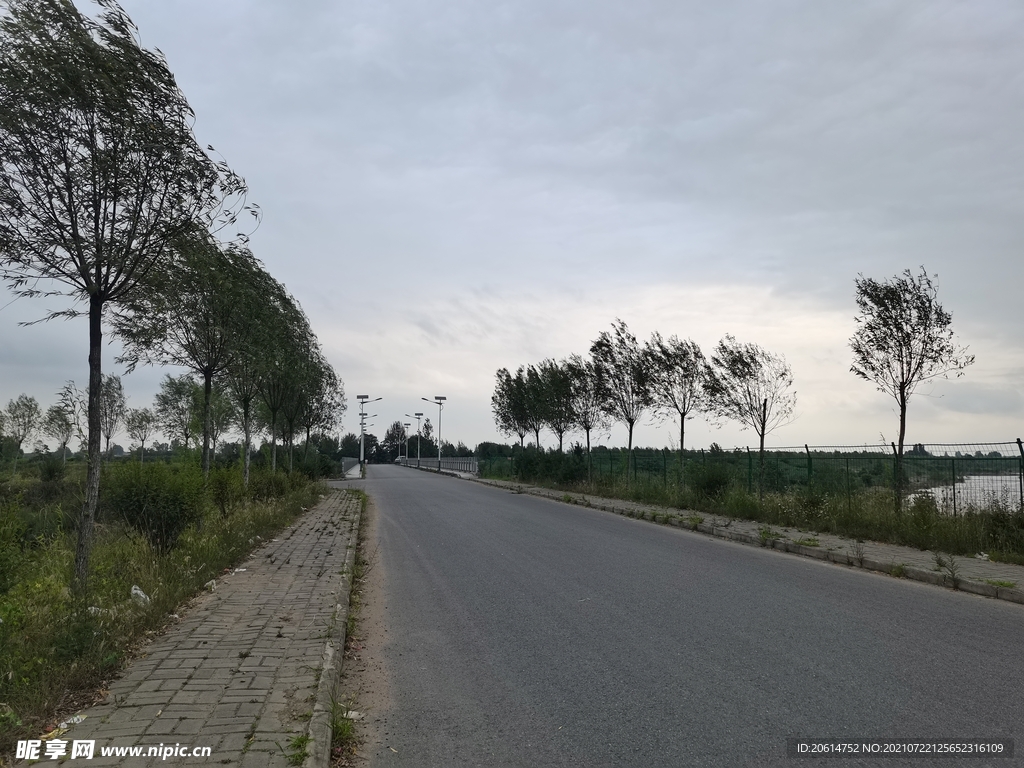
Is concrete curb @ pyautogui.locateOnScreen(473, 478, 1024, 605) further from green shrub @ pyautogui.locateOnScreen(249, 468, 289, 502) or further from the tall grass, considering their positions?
green shrub @ pyautogui.locateOnScreen(249, 468, 289, 502)

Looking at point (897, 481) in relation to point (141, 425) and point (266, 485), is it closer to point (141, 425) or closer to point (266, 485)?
point (266, 485)

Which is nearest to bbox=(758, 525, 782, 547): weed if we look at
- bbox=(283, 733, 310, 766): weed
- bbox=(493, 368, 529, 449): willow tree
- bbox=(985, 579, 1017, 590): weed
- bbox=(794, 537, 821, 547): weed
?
bbox=(794, 537, 821, 547): weed

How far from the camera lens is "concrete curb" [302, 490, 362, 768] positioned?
386 centimetres

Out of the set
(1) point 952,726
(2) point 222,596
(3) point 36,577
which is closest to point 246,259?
(3) point 36,577

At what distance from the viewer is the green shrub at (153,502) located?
32.8 ft

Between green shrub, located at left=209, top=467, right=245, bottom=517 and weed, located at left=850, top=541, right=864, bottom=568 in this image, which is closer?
weed, located at left=850, top=541, right=864, bottom=568

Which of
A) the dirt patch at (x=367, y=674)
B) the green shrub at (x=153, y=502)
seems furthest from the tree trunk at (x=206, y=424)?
the dirt patch at (x=367, y=674)

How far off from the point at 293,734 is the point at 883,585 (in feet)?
26.3

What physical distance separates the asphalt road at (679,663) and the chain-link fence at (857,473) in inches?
174

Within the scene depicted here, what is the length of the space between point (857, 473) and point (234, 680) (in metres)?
15.6

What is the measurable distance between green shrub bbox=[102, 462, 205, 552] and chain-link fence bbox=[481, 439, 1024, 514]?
13499mm

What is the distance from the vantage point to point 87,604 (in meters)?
6.01

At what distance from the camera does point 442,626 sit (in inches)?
283

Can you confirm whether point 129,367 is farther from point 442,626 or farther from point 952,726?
point 952,726
